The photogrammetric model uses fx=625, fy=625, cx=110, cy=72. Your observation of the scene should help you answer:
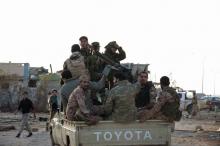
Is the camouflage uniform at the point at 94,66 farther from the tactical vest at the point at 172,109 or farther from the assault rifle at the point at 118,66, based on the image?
the tactical vest at the point at 172,109

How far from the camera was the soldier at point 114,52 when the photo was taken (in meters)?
14.2

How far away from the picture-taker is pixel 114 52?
14.3m

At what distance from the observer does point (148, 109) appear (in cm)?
1251

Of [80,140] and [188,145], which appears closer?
[80,140]

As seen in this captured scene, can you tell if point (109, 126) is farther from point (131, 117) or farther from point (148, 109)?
point (148, 109)

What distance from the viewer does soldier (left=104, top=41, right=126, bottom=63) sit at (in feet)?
46.7

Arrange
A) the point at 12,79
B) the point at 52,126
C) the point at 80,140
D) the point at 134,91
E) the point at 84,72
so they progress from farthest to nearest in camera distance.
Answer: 1. the point at 12,79
2. the point at 52,126
3. the point at 84,72
4. the point at 134,91
5. the point at 80,140

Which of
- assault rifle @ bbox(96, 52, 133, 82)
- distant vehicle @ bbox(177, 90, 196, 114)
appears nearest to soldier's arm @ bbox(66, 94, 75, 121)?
assault rifle @ bbox(96, 52, 133, 82)

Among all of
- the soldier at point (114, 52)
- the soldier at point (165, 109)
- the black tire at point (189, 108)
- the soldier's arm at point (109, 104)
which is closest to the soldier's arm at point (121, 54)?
the soldier at point (114, 52)

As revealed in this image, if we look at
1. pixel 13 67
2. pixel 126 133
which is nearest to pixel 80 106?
pixel 126 133

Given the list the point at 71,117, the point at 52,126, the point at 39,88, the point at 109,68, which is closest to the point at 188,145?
the point at 52,126

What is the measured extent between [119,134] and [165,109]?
1.19 metres

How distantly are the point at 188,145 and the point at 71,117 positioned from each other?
11.6 m

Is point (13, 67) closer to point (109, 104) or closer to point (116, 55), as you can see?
point (116, 55)
